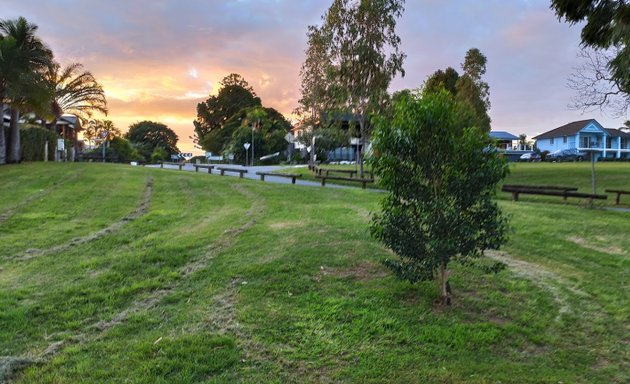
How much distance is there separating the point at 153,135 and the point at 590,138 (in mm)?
77748

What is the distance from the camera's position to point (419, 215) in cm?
480

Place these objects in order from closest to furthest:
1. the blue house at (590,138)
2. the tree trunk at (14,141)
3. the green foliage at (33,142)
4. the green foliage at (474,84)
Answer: the tree trunk at (14,141) → the green foliage at (33,142) → the green foliage at (474,84) → the blue house at (590,138)

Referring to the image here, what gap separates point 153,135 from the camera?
9262 centimetres

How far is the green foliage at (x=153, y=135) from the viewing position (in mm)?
91500

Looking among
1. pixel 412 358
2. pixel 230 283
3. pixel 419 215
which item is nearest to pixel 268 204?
pixel 230 283

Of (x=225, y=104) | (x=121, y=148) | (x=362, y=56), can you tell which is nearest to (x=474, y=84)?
(x=362, y=56)

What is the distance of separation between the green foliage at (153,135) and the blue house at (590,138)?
2739 inches

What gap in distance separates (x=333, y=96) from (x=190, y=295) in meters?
20.6

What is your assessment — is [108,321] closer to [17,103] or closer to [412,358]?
[412,358]

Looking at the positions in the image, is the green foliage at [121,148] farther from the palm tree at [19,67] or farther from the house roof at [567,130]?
the house roof at [567,130]

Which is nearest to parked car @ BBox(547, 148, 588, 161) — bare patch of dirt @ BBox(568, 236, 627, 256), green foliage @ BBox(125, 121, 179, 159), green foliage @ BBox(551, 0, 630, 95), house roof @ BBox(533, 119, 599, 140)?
house roof @ BBox(533, 119, 599, 140)

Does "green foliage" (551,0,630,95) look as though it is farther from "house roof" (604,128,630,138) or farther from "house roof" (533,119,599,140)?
"house roof" (604,128,630,138)

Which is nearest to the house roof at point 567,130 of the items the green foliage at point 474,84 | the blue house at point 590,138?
the blue house at point 590,138

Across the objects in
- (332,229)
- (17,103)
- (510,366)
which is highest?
(17,103)
